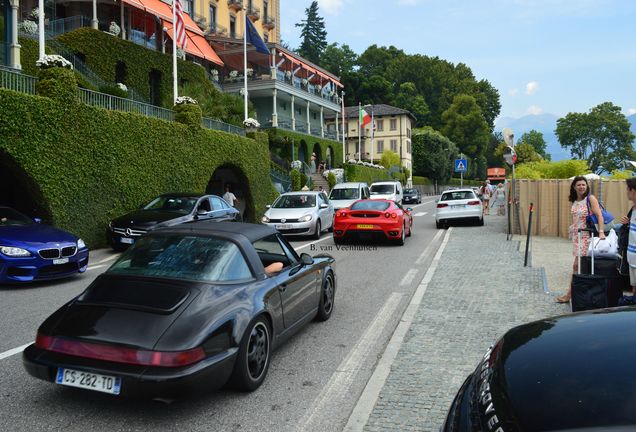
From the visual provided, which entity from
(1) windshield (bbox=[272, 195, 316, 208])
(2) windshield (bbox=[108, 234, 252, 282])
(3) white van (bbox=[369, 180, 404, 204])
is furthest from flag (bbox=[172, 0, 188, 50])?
(2) windshield (bbox=[108, 234, 252, 282])

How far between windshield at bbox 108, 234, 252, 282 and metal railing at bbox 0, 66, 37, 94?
1072 cm

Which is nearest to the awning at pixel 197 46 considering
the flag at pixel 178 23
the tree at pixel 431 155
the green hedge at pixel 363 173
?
the flag at pixel 178 23

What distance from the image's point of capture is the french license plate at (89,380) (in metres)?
3.62

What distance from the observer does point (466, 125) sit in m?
95.4

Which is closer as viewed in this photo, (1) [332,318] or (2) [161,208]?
(1) [332,318]

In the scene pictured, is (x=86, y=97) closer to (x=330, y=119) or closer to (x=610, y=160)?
(x=330, y=119)

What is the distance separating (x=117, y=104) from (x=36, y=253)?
31.0ft

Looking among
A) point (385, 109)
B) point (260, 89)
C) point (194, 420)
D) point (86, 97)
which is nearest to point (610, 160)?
point (385, 109)

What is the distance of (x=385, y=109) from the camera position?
262 feet

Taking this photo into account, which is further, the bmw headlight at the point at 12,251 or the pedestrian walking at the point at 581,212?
the bmw headlight at the point at 12,251

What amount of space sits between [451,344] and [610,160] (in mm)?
94172

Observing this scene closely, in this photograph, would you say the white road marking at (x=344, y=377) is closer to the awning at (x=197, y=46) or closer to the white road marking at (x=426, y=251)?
the white road marking at (x=426, y=251)

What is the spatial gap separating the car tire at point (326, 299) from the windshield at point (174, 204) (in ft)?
26.1

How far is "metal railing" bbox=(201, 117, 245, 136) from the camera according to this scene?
74.6ft
